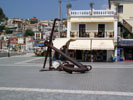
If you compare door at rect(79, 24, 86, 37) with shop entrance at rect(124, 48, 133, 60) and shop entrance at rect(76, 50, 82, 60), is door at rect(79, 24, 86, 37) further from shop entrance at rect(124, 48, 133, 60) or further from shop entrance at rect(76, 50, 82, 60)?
shop entrance at rect(124, 48, 133, 60)

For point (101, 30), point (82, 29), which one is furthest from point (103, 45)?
point (82, 29)

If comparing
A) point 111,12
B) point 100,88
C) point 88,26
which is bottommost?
point 100,88

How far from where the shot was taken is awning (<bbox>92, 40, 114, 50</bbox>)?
24291 mm

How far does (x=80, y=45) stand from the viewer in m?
25.3

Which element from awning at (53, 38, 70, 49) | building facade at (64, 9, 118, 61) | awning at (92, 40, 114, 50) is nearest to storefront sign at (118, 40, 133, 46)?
building facade at (64, 9, 118, 61)

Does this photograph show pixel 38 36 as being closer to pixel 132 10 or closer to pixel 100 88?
pixel 132 10

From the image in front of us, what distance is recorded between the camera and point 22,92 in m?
8.51

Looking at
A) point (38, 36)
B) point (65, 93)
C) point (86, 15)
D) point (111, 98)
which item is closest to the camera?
point (111, 98)

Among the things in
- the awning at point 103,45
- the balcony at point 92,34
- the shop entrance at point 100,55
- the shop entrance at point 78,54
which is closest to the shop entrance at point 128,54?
the shop entrance at point 100,55

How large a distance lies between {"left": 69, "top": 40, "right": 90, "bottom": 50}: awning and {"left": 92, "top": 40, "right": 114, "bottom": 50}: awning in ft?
2.65

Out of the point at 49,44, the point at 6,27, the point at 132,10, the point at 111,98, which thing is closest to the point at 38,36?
the point at 6,27

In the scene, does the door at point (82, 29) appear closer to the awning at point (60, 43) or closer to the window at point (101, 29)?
the window at point (101, 29)

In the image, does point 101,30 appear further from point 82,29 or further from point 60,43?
point 60,43

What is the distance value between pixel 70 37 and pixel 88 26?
2.97 m
